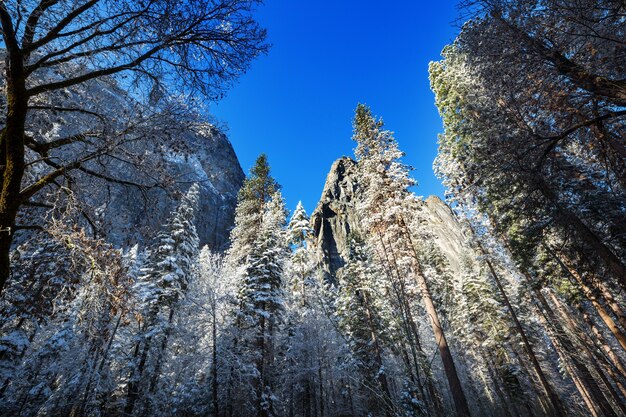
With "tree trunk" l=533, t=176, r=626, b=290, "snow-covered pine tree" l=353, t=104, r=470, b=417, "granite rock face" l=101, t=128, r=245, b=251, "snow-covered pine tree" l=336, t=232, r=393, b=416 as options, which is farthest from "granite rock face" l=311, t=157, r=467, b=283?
"granite rock face" l=101, t=128, r=245, b=251

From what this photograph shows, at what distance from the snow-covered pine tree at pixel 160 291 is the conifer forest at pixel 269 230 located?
0.45 feet

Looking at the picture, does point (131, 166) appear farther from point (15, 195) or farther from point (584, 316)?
point (584, 316)

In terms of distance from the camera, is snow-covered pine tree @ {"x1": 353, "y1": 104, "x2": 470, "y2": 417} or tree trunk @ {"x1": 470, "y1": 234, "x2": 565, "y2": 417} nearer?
snow-covered pine tree @ {"x1": 353, "y1": 104, "x2": 470, "y2": 417}

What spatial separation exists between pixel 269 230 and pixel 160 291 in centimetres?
694

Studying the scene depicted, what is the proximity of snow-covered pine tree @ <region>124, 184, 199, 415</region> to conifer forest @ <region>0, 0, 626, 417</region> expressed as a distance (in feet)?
0.45

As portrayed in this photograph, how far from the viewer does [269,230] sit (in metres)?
19.1

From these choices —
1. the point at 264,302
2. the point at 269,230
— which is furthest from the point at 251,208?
the point at 264,302

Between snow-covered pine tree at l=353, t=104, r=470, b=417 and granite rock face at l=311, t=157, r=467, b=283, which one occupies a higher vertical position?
granite rock face at l=311, t=157, r=467, b=283

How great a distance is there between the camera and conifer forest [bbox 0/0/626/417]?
5156mm

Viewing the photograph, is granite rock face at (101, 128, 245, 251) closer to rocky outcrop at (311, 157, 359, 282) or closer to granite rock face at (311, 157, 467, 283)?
granite rock face at (311, 157, 467, 283)

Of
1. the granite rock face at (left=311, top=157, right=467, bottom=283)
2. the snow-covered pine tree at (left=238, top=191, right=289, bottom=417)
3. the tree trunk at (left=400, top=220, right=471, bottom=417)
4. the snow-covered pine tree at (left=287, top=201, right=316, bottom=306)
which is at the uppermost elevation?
the granite rock face at (left=311, top=157, right=467, bottom=283)

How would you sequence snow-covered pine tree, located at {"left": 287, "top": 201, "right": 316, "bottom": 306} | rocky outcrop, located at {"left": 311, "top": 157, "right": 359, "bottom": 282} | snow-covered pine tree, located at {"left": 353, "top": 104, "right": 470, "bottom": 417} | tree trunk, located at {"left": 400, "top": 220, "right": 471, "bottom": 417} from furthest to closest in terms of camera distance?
rocky outcrop, located at {"left": 311, "top": 157, "right": 359, "bottom": 282}
snow-covered pine tree, located at {"left": 287, "top": 201, "right": 316, "bottom": 306}
snow-covered pine tree, located at {"left": 353, "top": 104, "right": 470, "bottom": 417}
tree trunk, located at {"left": 400, "top": 220, "right": 471, "bottom": 417}

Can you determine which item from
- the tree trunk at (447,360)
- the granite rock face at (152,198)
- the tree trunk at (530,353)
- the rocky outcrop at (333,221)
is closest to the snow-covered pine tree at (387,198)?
the tree trunk at (447,360)

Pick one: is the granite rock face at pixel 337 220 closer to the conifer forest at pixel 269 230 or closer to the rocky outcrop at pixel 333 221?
the rocky outcrop at pixel 333 221
